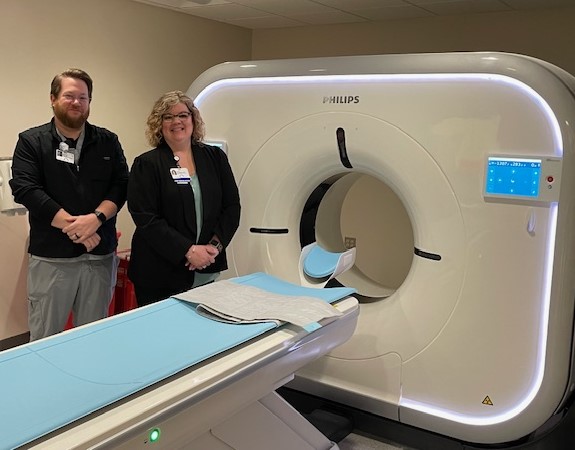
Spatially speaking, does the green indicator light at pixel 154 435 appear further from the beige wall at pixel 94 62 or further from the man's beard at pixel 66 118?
the beige wall at pixel 94 62

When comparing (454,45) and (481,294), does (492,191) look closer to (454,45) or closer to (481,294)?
(481,294)

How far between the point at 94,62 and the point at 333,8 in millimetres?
1275

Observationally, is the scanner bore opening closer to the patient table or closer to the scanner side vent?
the scanner side vent

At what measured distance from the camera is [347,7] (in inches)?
125

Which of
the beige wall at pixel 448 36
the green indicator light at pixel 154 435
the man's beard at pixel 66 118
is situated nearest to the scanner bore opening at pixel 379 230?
the beige wall at pixel 448 36

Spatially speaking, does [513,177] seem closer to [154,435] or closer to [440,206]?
[440,206]

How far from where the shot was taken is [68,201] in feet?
6.86

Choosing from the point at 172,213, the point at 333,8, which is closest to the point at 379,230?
→ the point at 333,8

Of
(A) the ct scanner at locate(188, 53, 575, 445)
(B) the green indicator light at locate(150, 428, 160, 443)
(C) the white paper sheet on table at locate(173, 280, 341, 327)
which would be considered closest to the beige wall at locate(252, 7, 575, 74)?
(A) the ct scanner at locate(188, 53, 575, 445)

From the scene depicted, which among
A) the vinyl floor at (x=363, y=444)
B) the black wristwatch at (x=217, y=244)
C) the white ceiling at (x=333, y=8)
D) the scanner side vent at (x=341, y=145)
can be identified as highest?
the white ceiling at (x=333, y=8)

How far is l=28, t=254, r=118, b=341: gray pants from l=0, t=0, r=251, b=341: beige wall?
0.80m

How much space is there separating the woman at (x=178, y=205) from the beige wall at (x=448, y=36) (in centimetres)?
186

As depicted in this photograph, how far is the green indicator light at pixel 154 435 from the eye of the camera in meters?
1.09

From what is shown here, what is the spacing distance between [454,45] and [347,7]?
657 millimetres
